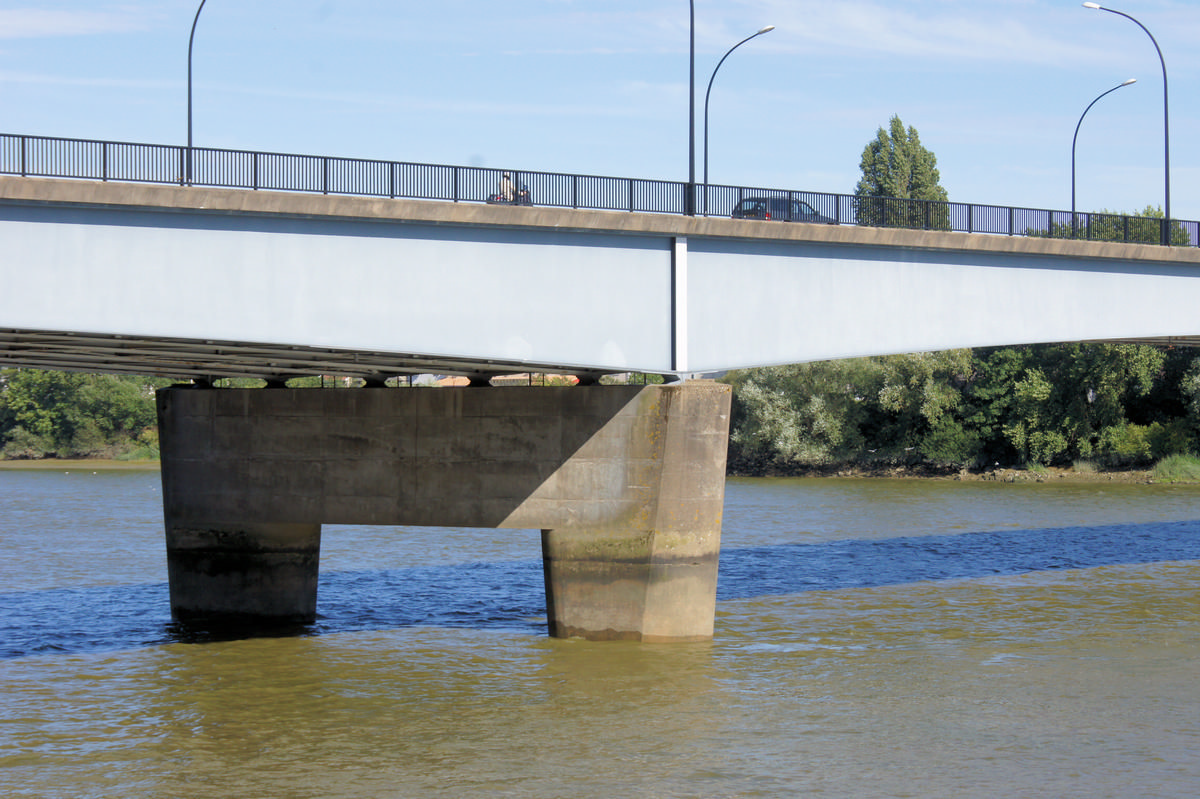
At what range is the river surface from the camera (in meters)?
16.0

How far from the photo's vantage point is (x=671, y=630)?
2280 centimetres

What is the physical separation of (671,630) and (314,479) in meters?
7.73

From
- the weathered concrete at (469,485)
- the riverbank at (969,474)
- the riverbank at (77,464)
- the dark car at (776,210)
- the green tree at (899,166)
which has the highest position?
the green tree at (899,166)

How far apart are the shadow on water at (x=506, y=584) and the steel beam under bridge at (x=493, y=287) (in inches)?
212

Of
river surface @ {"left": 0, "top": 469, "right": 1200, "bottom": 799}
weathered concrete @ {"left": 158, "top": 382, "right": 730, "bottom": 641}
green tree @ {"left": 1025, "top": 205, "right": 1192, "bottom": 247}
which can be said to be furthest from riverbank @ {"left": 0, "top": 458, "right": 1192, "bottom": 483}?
weathered concrete @ {"left": 158, "top": 382, "right": 730, "bottom": 641}

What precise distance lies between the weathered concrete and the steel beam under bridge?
2.88 feet

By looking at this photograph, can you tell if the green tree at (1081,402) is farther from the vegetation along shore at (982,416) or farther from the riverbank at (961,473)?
the riverbank at (961,473)

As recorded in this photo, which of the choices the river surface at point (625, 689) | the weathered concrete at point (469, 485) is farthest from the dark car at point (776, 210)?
the river surface at point (625, 689)

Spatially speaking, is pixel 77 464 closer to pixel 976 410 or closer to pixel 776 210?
pixel 976 410

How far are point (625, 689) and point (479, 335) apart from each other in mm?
6144

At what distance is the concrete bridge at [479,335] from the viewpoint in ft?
60.7

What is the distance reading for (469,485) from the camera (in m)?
23.9

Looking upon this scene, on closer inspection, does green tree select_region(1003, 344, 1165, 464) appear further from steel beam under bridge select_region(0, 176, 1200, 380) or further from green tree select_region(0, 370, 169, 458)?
green tree select_region(0, 370, 169, 458)

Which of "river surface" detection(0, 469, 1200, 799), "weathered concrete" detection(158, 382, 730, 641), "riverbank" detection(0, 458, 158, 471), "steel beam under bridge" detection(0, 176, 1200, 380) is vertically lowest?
"river surface" detection(0, 469, 1200, 799)
